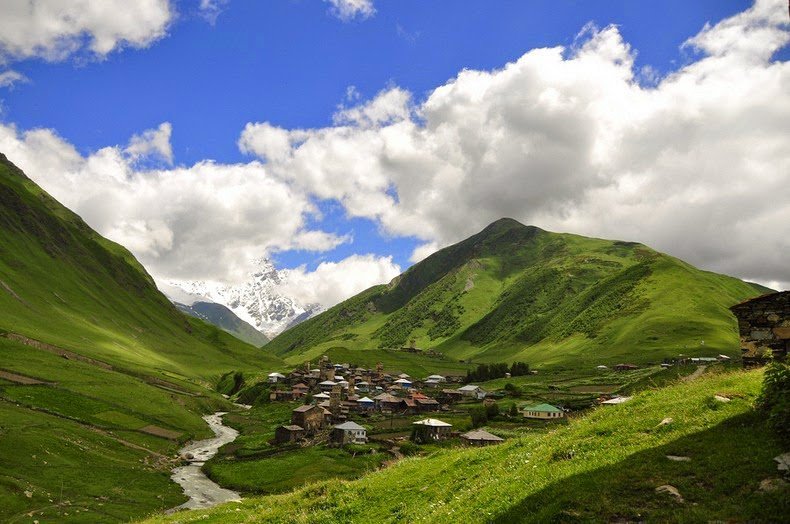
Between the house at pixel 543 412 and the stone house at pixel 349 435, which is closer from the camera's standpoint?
the stone house at pixel 349 435

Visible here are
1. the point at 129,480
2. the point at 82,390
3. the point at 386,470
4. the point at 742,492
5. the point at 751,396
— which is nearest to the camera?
the point at 742,492

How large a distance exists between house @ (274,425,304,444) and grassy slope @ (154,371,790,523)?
9347 cm

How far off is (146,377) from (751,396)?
558ft

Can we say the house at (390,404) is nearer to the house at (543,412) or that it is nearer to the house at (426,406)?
the house at (426,406)

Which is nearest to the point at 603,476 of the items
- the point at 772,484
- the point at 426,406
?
the point at 772,484

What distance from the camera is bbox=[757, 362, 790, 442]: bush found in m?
14.8

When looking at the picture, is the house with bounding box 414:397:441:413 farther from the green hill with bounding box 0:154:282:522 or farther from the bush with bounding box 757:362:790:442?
the bush with bounding box 757:362:790:442

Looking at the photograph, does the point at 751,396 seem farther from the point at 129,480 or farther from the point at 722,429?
the point at 129,480

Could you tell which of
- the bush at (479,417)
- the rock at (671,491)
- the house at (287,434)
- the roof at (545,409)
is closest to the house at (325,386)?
the house at (287,434)

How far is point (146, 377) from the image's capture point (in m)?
160

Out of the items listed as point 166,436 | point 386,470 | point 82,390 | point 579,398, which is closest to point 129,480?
point 166,436

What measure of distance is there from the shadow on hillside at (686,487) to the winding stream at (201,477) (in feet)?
158

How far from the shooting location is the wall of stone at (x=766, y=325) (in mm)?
22547

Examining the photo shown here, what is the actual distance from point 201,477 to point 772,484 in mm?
94631
